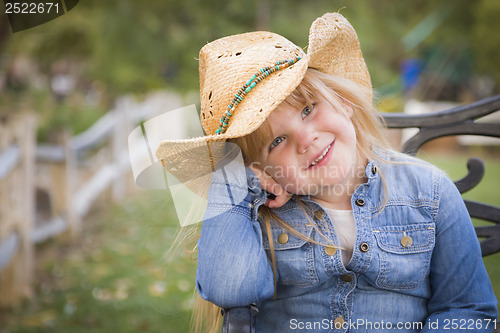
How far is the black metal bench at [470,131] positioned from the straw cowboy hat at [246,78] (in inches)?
16.9

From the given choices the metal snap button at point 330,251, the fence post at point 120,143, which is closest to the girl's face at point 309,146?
the metal snap button at point 330,251

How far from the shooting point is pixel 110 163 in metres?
6.00

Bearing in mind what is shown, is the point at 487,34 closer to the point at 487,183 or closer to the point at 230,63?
the point at 487,183

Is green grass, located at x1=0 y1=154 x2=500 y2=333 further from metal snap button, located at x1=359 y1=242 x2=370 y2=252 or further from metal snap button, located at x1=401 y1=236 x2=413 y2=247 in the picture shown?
metal snap button, located at x1=401 y1=236 x2=413 y2=247

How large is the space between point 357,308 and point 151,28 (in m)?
3.19

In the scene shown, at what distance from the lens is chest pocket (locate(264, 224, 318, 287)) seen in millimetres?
1493

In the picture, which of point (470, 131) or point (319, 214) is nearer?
point (319, 214)

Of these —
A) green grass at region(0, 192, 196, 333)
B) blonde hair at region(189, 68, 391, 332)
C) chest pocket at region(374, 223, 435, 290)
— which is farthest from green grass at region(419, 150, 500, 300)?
green grass at region(0, 192, 196, 333)

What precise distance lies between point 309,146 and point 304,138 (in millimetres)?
29

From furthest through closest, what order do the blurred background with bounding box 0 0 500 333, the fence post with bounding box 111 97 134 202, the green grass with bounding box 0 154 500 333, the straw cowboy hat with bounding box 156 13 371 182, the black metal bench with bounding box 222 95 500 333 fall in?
the fence post with bounding box 111 97 134 202
the blurred background with bounding box 0 0 500 333
the green grass with bounding box 0 154 500 333
the black metal bench with bounding box 222 95 500 333
the straw cowboy hat with bounding box 156 13 371 182

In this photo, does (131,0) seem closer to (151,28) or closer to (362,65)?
(151,28)

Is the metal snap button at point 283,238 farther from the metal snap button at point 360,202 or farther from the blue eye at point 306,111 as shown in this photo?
the blue eye at point 306,111

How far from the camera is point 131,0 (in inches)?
149

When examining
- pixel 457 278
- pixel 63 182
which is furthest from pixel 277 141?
pixel 63 182
